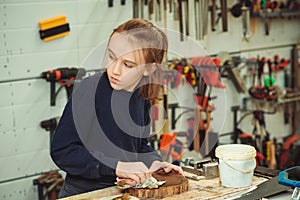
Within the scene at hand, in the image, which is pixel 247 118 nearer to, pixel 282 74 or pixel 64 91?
pixel 282 74

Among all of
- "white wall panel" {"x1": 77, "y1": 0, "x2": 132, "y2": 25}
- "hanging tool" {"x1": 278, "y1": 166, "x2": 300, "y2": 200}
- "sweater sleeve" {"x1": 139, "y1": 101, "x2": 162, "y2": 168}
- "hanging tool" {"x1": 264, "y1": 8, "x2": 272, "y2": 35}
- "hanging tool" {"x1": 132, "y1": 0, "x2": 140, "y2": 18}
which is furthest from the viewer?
"hanging tool" {"x1": 264, "y1": 8, "x2": 272, "y2": 35}

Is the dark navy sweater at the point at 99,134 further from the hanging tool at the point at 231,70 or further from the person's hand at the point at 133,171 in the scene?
the hanging tool at the point at 231,70

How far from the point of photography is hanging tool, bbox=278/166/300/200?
5.89 feet

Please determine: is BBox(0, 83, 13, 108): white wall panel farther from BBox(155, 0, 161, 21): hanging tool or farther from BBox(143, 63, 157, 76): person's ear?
BBox(143, 63, 157, 76): person's ear

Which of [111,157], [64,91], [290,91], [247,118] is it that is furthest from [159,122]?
[111,157]

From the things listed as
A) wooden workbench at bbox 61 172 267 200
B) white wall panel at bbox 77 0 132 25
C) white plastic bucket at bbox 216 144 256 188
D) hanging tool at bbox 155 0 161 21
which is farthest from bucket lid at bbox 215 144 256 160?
hanging tool at bbox 155 0 161 21

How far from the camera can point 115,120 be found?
7.01 feet

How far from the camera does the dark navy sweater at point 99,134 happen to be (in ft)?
6.55

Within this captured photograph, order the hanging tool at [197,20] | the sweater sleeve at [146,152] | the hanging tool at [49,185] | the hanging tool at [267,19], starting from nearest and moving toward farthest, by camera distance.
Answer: the sweater sleeve at [146,152] < the hanging tool at [49,185] < the hanging tool at [197,20] < the hanging tool at [267,19]

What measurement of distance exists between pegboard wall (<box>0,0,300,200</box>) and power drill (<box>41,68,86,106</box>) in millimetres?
46

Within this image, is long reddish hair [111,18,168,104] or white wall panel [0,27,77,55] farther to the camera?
white wall panel [0,27,77,55]

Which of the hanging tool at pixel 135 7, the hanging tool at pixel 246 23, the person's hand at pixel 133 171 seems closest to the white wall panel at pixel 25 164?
the hanging tool at pixel 135 7

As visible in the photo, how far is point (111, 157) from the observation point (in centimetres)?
211

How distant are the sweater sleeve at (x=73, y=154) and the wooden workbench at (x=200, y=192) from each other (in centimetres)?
7
